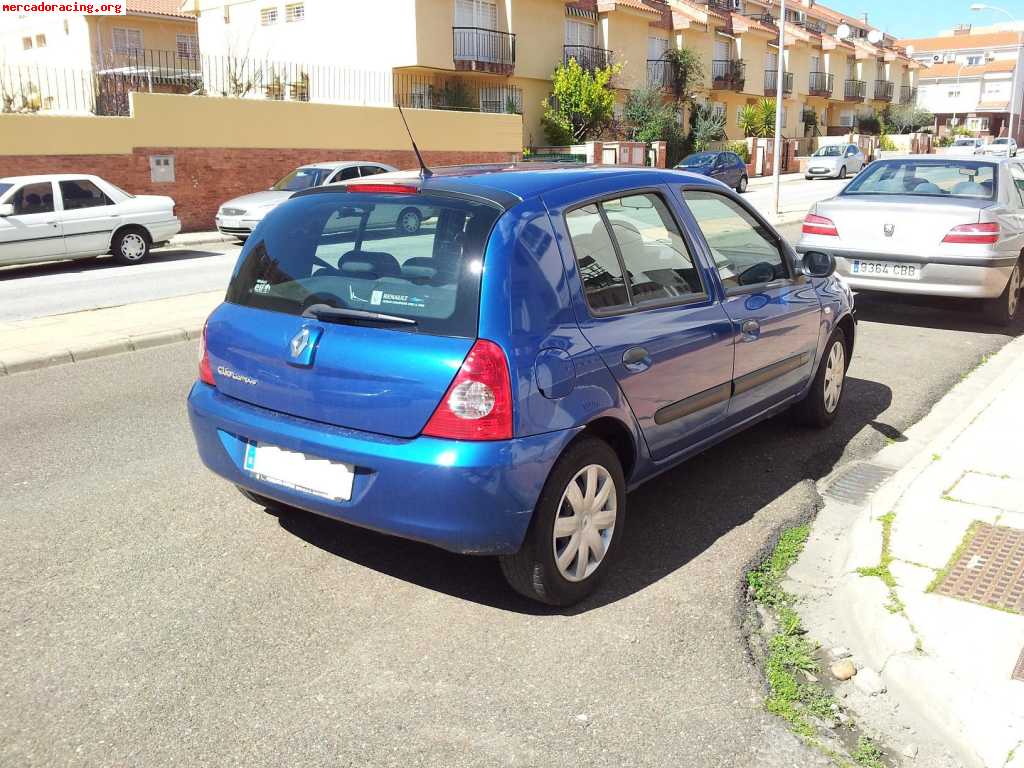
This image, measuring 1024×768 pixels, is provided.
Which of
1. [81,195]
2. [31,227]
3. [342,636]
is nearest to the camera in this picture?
[342,636]

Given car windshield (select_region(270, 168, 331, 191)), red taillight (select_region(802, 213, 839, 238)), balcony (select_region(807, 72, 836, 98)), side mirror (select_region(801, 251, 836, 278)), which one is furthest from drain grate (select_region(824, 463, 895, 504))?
balcony (select_region(807, 72, 836, 98))

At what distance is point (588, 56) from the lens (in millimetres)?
42906

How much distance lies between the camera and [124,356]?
8.74 m

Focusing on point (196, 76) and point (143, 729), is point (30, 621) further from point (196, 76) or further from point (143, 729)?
point (196, 76)

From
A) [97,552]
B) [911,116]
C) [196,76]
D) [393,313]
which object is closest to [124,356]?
[97,552]

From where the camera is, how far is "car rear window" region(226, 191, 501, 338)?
3604 mm

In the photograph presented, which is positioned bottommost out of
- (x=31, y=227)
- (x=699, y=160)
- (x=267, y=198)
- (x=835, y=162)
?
(x=31, y=227)

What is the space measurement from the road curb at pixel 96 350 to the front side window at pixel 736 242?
201 inches

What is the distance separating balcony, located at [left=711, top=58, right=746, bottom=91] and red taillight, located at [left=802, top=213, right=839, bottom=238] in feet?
156

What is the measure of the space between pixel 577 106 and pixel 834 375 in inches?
1374

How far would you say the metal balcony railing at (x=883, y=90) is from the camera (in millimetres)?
76688

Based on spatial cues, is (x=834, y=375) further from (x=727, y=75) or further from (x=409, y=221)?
(x=727, y=75)

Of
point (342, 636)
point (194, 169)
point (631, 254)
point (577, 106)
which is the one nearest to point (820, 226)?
point (631, 254)

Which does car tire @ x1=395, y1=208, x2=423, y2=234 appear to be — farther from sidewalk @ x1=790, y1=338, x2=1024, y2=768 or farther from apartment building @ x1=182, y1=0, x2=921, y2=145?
apartment building @ x1=182, y1=0, x2=921, y2=145
